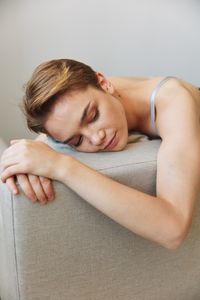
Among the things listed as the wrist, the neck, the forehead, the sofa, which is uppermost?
the forehead

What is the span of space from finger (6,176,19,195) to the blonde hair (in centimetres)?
23

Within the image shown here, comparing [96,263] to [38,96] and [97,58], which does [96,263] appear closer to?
[38,96]

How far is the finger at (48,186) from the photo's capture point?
0.90m

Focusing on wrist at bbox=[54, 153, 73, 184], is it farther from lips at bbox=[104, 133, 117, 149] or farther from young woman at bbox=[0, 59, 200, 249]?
lips at bbox=[104, 133, 117, 149]

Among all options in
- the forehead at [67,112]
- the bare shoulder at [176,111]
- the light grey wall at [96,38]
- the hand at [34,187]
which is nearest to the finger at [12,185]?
the hand at [34,187]

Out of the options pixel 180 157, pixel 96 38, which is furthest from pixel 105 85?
pixel 96 38

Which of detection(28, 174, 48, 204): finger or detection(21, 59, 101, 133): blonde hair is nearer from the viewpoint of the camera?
detection(28, 174, 48, 204): finger

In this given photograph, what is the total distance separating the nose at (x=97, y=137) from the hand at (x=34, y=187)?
19cm

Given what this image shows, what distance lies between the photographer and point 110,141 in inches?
42.3

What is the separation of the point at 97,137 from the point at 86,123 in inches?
1.7

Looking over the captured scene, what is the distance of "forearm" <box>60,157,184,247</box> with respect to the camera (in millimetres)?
902

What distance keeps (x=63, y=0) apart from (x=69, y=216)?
1.29 meters

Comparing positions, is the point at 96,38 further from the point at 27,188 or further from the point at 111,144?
the point at 27,188

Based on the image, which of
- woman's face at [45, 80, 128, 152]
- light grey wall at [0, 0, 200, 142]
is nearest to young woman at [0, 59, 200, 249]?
woman's face at [45, 80, 128, 152]
